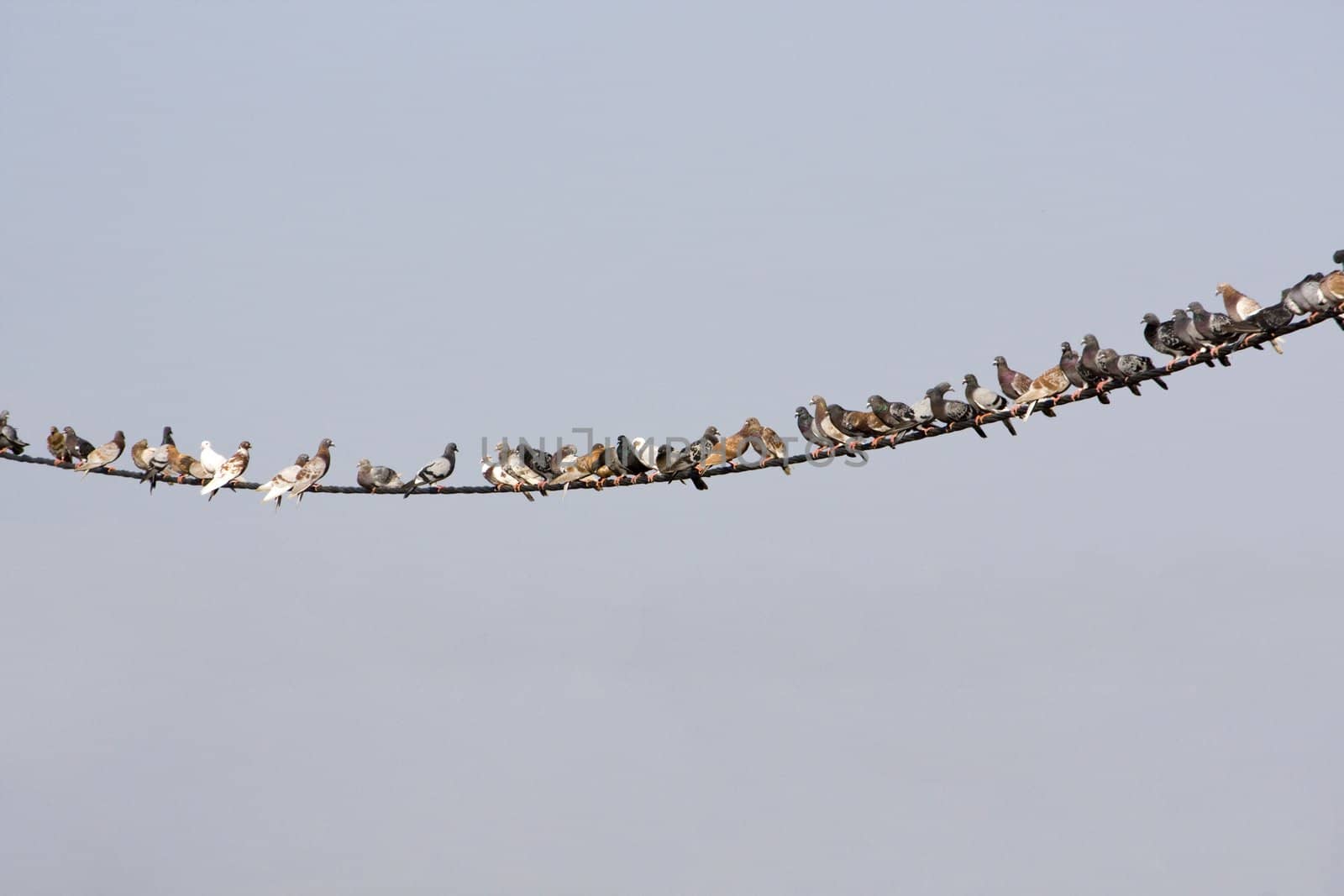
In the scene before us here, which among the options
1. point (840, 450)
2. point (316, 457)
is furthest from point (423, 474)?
point (840, 450)

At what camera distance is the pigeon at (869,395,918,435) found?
31.2 meters

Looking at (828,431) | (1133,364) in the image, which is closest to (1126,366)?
(1133,364)

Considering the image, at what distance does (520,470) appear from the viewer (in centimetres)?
3525

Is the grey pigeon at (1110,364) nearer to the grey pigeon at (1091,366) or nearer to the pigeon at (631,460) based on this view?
the grey pigeon at (1091,366)

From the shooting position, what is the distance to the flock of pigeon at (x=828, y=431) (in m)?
28.3

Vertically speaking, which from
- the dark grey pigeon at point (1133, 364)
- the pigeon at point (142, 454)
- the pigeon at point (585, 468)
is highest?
the pigeon at point (142, 454)

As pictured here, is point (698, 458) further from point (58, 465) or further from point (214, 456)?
point (58, 465)

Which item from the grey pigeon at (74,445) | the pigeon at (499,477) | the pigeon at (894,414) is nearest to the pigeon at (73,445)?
the grey pigeon at (74,445)

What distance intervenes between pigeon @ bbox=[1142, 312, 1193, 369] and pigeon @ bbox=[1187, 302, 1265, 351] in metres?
0.44

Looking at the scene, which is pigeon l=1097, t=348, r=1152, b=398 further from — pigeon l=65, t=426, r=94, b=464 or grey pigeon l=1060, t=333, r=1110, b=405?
pigeon l=65, t=426, r=94, b=464

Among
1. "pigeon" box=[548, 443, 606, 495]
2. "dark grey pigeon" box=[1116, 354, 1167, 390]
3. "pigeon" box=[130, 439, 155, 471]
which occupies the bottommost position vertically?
"dark grey pigeon" box=[1116, 354, 1167, 390]

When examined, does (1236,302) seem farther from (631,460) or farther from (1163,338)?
(631,460)

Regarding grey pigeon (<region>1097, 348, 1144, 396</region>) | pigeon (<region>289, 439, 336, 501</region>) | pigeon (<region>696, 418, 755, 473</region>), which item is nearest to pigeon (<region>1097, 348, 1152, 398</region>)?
grey pigeon (<region>1097, 348, 1144, 396</region>)

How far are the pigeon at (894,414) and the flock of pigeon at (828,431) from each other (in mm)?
19
